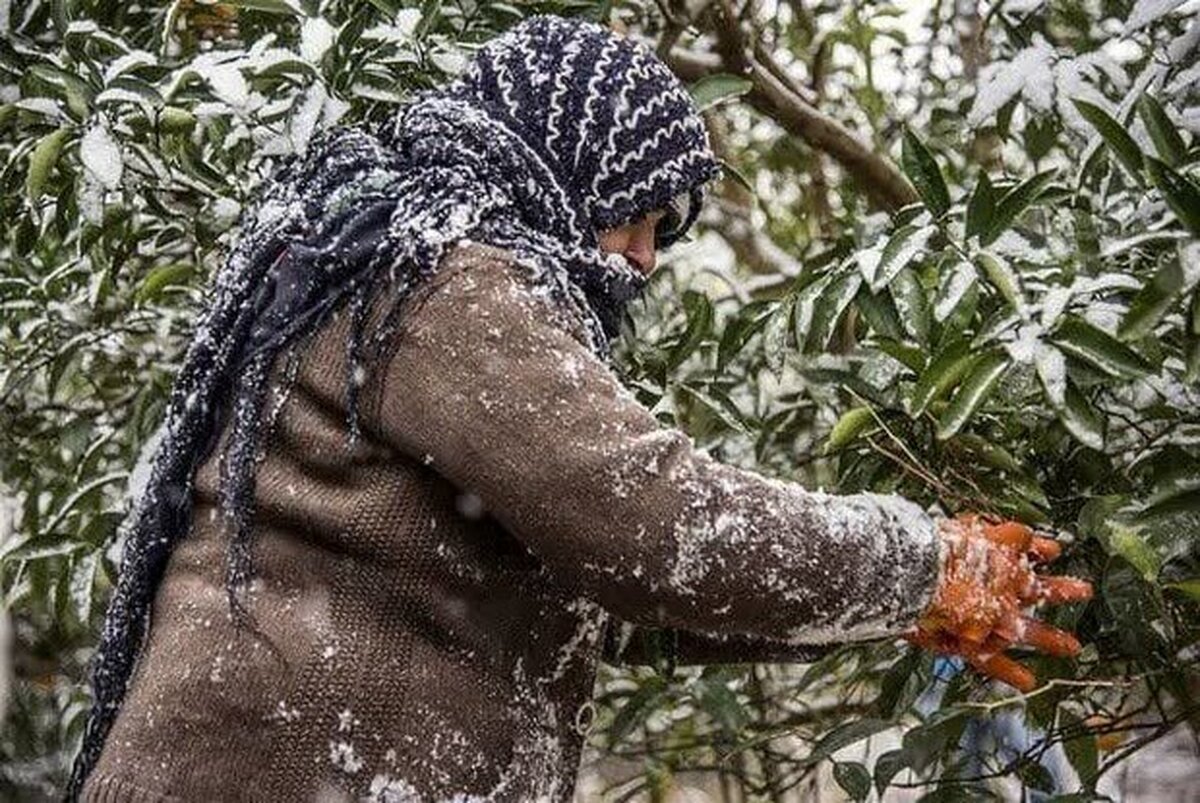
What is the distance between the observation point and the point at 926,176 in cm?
168

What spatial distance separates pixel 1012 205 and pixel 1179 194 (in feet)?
1.32

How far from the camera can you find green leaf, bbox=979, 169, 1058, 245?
1.61 m

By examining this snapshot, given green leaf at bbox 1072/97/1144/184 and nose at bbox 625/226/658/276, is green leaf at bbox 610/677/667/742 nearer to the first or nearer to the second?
nose at bbox 625/226/658/276

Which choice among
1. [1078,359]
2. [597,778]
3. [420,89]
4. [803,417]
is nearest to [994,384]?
[1078,359]

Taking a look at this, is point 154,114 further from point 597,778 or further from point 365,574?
point 597,778

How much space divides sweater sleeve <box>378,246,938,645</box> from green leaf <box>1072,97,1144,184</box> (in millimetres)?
376

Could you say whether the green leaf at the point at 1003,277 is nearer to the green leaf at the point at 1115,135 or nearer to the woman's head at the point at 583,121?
the green leaf at the point at 1115,135

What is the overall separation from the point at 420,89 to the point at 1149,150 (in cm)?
92

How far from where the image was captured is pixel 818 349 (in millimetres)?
1804

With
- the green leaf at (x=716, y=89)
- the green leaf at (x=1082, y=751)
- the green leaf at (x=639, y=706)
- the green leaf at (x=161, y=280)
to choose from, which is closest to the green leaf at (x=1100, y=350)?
the green leaf at (x=1082, y=751)

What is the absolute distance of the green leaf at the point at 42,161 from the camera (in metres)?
1.93

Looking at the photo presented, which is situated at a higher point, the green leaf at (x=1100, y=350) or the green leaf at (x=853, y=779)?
the green leaf at (x=1100, y=350)

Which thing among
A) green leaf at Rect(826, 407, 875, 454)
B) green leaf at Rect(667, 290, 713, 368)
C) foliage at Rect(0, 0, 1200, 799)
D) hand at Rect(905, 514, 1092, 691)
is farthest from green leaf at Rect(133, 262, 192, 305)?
hand at Rect(905, 514, 1092, 691)

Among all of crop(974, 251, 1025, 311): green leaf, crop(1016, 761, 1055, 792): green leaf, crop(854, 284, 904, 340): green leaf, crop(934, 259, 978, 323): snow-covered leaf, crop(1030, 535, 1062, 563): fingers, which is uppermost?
crop(974, 251, 1025, 311): green leaf
